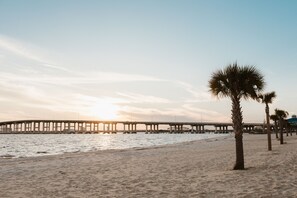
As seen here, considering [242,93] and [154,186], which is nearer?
[154,186]

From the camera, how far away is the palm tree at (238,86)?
16.6m

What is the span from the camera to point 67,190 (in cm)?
1273

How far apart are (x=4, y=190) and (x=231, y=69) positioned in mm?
12024

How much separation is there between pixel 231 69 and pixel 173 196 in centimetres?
844

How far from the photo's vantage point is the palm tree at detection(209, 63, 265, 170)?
16.6 meters

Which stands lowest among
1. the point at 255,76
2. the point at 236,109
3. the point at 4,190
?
the point at 4,190

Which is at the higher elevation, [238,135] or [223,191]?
[238,135]

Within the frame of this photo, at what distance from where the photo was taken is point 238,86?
16781mm

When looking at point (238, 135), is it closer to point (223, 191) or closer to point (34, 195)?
point (223, 191)

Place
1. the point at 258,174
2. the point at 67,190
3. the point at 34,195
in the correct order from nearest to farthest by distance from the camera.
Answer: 1. the point at 34,195
2. the point at 67,190
3. the point at 258,174

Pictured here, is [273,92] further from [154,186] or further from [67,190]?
[67,190]

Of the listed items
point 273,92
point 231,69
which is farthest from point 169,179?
point 273,92

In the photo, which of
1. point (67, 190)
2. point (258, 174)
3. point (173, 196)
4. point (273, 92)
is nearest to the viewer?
point (173, 196)

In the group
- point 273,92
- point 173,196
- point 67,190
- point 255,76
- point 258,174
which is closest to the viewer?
point 173,196
